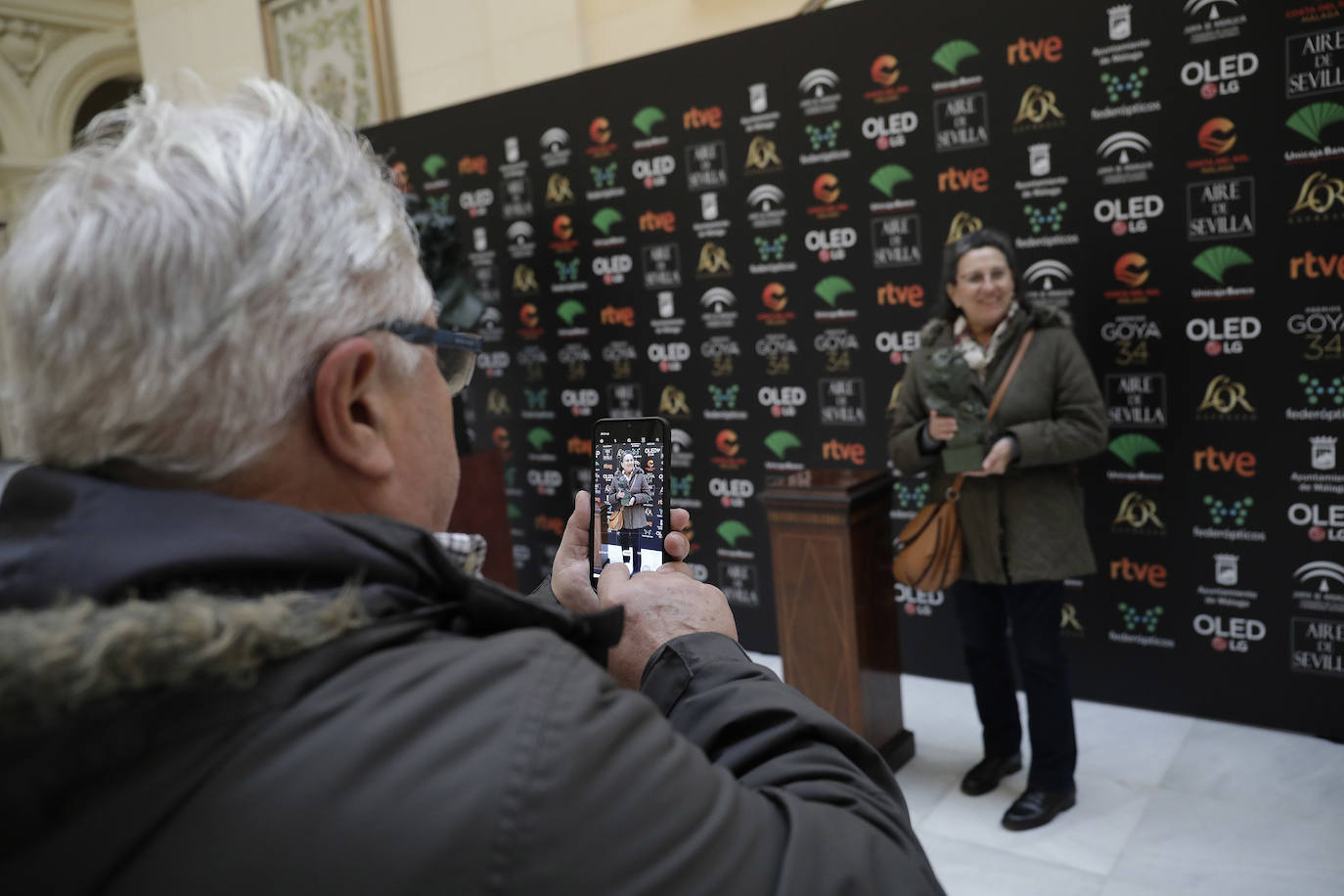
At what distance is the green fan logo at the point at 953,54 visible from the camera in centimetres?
379

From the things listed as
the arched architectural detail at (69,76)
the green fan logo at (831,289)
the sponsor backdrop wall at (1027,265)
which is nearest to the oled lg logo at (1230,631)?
the sponsor backdrop wall at (1027,265)

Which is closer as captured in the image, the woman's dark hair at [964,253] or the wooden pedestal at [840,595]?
the woman's dark hair at [964,253]

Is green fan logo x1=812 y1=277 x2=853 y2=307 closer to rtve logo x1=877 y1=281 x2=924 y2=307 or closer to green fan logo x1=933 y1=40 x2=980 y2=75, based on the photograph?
rtve logo x1=877 y1=281 x2=924 y2=307

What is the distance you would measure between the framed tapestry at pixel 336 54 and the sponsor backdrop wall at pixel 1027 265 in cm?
178

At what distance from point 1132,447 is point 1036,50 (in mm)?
1556

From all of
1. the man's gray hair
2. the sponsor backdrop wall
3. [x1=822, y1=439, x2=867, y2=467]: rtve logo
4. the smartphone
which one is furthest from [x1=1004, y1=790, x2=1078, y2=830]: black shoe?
the man's gray hair

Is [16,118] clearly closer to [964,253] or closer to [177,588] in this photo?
[964,253]

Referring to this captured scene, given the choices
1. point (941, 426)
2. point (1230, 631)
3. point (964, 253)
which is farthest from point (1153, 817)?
point (964, 253)

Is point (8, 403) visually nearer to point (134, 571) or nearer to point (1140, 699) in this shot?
point (134, 571)

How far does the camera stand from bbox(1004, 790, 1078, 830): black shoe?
2.98 m

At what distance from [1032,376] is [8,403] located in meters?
2.77

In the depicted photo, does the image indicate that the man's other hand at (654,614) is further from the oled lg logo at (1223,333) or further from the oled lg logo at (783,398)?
the oled lg logo at (783,398)

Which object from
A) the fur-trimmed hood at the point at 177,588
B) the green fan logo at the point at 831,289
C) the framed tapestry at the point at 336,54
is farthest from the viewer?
the framed tapestry at the point at 336,54

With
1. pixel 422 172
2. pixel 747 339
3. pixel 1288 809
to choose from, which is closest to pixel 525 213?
pixel 422 172
